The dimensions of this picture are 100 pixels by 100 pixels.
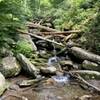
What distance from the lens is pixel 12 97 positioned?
7660 mm

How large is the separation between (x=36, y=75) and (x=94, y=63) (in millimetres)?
3032

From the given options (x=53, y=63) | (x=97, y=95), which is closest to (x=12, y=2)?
(x=53, y=63)

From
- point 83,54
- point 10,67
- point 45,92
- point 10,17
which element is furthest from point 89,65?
point 10,17

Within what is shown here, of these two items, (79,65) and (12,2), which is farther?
(79,65)

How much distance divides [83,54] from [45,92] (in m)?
3.84

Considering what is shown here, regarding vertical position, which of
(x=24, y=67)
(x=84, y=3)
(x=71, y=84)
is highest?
(x=84, y=3)

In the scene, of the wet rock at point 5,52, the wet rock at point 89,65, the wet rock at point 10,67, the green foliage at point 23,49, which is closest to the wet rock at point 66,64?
the wet rock at point 89,65

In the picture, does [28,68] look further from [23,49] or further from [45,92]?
[23,49]

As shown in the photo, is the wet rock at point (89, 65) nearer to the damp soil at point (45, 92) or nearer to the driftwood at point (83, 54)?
the driftwood at point (83, 54)

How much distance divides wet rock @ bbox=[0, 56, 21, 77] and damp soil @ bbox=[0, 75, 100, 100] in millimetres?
280

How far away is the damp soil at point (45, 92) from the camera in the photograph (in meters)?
7.81

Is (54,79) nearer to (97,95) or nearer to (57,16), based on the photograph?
(97,95)

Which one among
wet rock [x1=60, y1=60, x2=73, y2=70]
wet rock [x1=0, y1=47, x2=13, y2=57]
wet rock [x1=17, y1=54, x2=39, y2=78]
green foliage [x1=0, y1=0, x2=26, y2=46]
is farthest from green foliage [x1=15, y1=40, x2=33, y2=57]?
wet rock [x1=60, y1=60, x2=73, y2=70]

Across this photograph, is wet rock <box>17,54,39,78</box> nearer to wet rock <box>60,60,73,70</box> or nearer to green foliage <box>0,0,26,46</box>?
green foliage <box>0,0,26,46</box>
